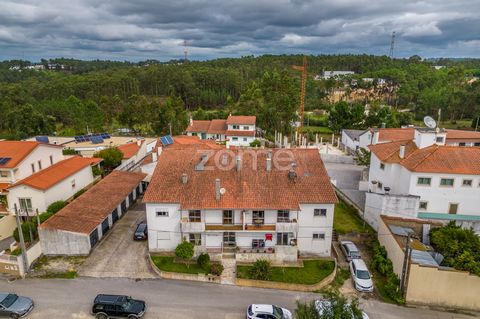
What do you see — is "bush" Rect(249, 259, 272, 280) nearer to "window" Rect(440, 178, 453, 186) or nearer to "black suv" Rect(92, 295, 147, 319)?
"black suv" Rect(92, 295, 147, 319)

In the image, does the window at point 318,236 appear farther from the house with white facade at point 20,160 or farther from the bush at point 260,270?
the house with white facade at point 20,160

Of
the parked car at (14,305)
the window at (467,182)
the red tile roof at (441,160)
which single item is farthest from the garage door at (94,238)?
the window at (467,182)

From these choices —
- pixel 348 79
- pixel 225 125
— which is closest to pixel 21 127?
pixel 225 125

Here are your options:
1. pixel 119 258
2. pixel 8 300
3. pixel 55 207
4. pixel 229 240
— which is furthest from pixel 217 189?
pixel 55 207

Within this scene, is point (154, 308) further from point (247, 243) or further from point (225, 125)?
point (225, 125)

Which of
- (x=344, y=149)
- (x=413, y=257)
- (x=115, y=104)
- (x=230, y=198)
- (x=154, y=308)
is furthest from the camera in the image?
(x=115, y=104)

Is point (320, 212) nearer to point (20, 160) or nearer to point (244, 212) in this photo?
point (244, 212)
